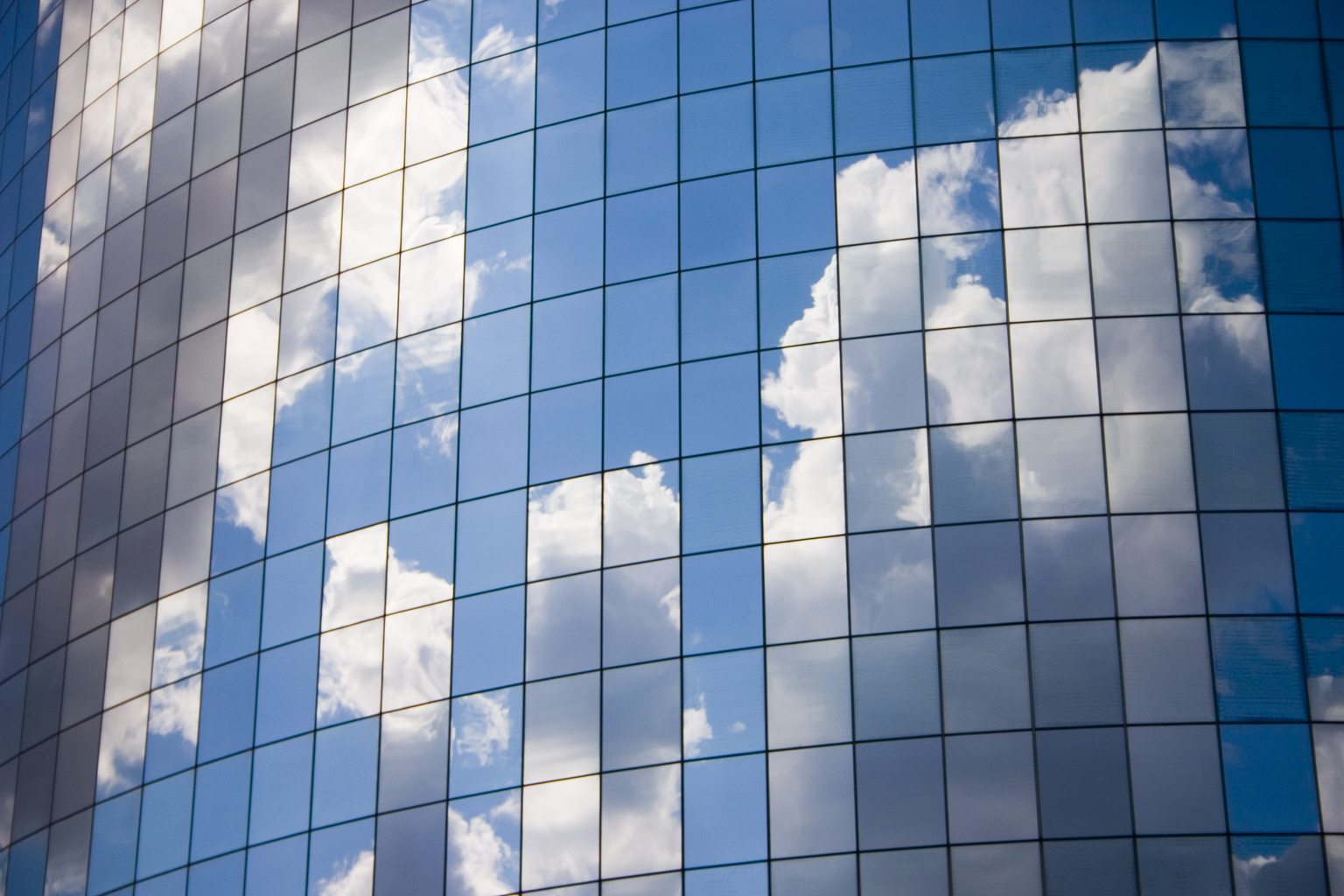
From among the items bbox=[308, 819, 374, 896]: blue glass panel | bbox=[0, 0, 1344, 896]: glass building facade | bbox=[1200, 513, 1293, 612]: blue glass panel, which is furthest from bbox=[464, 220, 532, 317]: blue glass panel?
bbox=[1200, 513, 1293, 612]: blue glass panel

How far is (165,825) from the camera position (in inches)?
1528

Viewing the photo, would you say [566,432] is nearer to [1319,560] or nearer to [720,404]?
[720,404]

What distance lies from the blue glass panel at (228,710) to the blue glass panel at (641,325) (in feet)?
42.1

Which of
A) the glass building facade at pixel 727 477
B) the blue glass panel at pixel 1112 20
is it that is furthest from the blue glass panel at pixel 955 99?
the blue glass panel at pixel 1112 20

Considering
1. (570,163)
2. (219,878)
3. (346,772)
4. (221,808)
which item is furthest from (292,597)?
(570,163)

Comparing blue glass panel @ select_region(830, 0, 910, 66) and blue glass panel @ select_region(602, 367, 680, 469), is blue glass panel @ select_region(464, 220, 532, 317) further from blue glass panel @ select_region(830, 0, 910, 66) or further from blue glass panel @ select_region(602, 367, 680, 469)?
blue glass panel @ select_region(830, 0, 910, 66)

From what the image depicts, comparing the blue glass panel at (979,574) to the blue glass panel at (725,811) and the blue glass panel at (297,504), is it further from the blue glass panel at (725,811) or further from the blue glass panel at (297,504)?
the blue glass panel at (297,504)

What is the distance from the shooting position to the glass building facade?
32.1 meters

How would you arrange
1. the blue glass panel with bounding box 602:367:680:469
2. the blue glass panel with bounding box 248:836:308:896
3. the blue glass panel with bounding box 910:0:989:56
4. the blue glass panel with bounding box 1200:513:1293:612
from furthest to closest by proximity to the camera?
the blue glass panel with bounding box 910:0:989:56 → the blue glass panel with bounding box 248:836:308:896 → the blue glass panel with bounding box 602:367:680:469 → the blue glass panel with bounding box 1200:513:1293:612

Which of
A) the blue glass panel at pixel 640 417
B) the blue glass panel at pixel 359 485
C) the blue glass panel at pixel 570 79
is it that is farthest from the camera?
the blue glass panel at pixel 570 79

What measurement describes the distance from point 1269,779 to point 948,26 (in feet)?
65.4

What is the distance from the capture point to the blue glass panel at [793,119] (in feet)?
123

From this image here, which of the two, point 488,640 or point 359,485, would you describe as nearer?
point 488,640

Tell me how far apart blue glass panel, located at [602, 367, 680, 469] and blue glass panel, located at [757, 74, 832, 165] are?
6449 millimetres
